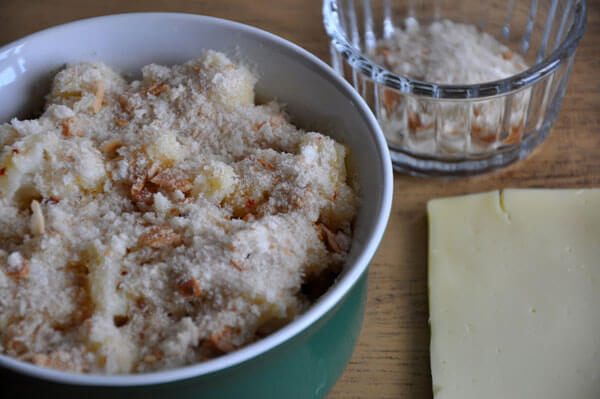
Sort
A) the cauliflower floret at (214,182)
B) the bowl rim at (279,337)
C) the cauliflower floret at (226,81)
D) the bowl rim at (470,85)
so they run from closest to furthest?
the bowl rim at (279,337) < the cauliflower floret at (214,182) < the cauliflower floret at (226,81) < the bowl rim at (470,85)

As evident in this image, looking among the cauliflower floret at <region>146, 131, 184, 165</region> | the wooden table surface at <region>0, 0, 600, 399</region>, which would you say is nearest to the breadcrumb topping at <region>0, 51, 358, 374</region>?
the cauliflower floret at <region>146, 131, 184, 165</region>

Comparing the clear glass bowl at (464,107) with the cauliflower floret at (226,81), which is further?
the clear glass bowl at (464,107)

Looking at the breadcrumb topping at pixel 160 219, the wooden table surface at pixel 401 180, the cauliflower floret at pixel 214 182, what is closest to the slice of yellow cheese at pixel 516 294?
the wooden table surface at pixel 401 180

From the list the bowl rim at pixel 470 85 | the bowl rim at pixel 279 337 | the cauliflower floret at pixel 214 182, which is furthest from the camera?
the bowl rim at pixel 470 85

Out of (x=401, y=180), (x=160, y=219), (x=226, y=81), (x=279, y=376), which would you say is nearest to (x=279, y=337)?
(x=279, y=376)

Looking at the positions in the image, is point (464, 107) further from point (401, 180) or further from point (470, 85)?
point (401, 180)

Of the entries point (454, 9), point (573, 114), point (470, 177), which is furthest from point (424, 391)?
point (454, 9)

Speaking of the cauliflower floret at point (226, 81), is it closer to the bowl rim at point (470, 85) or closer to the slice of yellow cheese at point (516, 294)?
the bowl rim at point (470, 85)

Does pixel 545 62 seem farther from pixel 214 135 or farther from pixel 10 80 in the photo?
pixel 10 80
